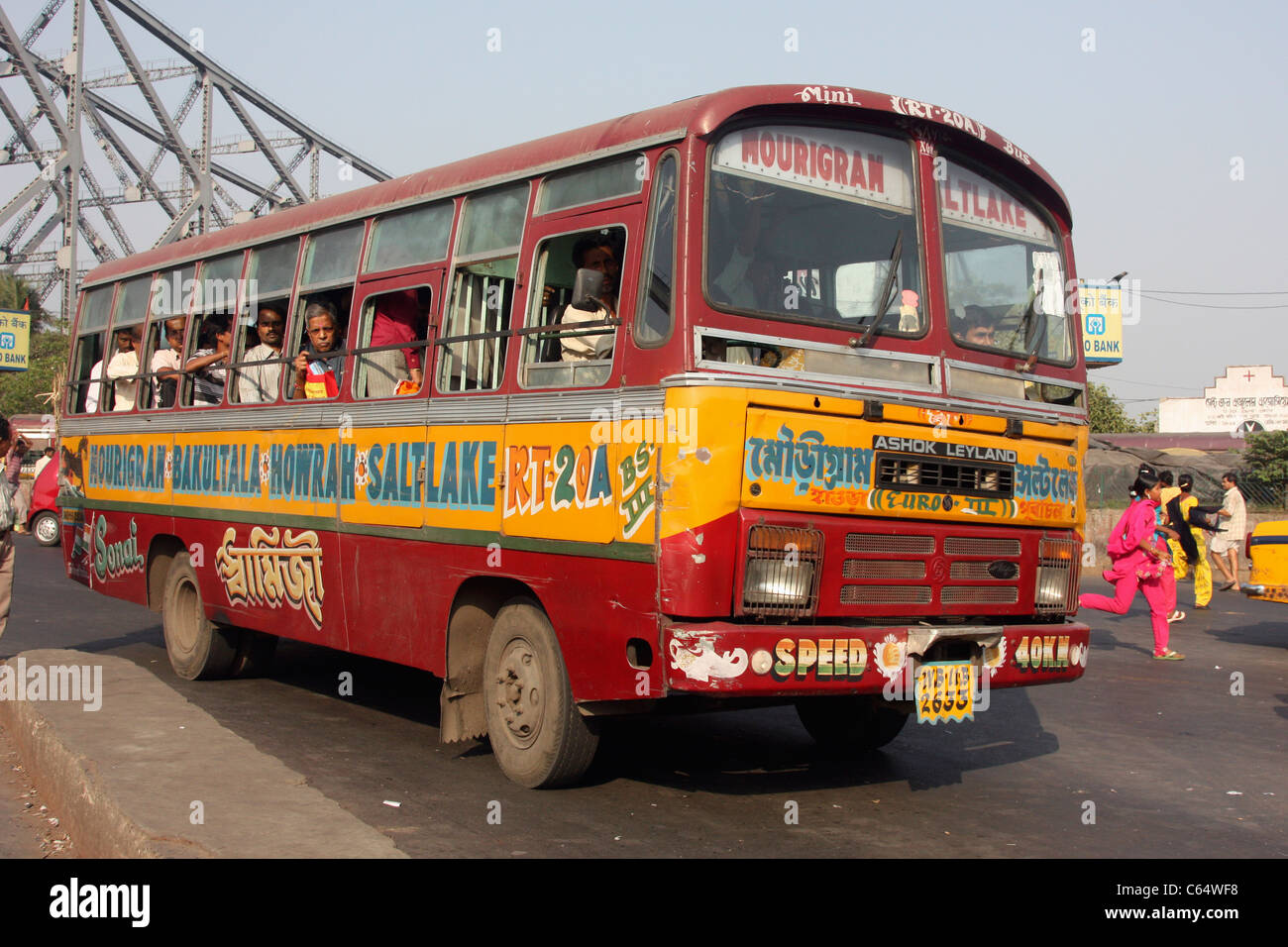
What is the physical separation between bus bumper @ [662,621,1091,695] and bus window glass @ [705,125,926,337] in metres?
1.35

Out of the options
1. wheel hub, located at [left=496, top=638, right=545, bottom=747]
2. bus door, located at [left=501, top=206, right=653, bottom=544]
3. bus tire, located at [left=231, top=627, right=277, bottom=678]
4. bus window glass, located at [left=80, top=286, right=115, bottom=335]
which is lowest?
bus tire, located at [left=231, top=627, right=277, bottom=678]

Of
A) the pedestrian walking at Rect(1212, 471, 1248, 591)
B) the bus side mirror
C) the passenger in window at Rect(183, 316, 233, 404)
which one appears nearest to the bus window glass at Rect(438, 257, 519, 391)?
the bus side mirror

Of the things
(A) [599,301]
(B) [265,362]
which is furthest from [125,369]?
(A) [599,301]

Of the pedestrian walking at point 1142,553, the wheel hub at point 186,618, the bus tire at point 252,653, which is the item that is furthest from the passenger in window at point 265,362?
the pedestrian walking at point 1142,553

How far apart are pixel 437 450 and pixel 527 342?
2.98ft

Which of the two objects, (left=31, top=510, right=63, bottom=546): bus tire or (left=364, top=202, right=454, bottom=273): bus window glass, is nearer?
(left=364, top=202, right=454, bottom=273): bus window glass

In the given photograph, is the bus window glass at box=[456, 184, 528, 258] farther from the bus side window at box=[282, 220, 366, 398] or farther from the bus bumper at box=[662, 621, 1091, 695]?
the bus bumper at box=[662, 621, 1091, 695]

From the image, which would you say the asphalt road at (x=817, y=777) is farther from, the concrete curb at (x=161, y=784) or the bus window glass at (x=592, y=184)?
the bus window glass at (x=592, y=184)

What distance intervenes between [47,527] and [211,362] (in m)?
18.9

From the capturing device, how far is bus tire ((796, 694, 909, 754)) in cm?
722

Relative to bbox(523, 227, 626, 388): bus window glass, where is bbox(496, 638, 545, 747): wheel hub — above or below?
below

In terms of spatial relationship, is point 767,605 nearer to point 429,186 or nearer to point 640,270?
point 640,270

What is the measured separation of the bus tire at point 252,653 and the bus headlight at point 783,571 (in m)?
5.35

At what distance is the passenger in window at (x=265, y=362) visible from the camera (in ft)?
28.0
